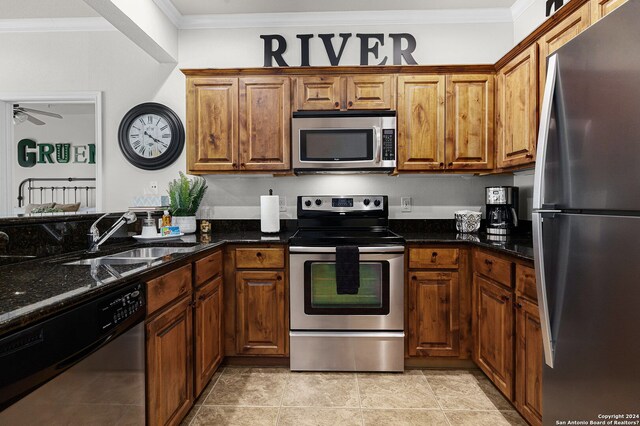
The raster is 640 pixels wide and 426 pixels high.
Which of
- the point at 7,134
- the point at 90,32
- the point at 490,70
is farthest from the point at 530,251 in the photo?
the point at 7,134

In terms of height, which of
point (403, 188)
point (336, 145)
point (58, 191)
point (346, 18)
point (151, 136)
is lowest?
point (403, 188)

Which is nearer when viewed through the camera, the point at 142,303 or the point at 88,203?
the point at 142,303

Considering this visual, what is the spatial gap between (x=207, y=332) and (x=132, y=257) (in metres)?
0.65

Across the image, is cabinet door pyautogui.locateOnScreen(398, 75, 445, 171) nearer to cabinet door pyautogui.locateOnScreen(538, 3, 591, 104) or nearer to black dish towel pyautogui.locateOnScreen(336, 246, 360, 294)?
cabinet door pyautogui.locateOnScreen(538, 3, 591, 104)

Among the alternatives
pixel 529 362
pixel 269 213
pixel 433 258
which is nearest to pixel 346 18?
pixel 269 213

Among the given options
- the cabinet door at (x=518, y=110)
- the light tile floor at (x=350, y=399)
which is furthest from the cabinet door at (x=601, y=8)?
the light tile floor at (x=350, y=399)

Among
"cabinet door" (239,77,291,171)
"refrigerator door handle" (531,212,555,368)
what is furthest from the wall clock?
"refrigerator door handle" (531,212,555,368)

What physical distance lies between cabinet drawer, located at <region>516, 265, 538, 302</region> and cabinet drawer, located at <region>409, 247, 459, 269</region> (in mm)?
636

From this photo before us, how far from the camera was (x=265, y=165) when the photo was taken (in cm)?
285

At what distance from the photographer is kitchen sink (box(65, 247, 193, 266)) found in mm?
1846

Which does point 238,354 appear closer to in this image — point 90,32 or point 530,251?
point 530,251

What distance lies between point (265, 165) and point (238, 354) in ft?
4.71

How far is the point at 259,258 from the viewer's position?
2.56 m

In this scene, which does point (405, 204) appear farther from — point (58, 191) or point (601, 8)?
point (58, 191)
